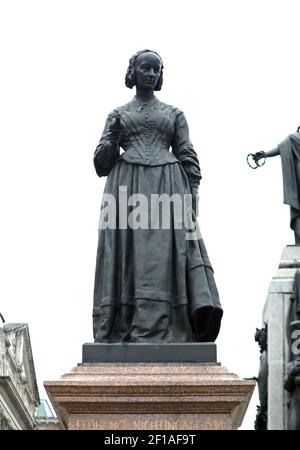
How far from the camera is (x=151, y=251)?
45.8 ft

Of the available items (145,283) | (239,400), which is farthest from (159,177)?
(239,400)

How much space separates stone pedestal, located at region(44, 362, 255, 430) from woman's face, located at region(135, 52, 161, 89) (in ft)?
12.9

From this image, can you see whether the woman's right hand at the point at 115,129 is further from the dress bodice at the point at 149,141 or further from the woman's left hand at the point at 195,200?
the woman's left hand at the point at 195,200

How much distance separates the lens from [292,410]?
44.2ft

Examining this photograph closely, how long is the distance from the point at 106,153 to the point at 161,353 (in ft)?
9.08

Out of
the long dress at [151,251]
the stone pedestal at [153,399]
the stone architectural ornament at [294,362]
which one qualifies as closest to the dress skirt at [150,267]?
the long dress at [151,251]

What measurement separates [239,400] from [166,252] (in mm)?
2166

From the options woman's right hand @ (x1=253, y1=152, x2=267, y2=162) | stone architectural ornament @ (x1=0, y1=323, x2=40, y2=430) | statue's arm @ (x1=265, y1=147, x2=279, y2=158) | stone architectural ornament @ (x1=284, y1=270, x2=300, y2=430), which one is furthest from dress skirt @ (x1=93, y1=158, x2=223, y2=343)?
stone architectural ornament @ (x1=0, y1=323, x2=40, y2=430)

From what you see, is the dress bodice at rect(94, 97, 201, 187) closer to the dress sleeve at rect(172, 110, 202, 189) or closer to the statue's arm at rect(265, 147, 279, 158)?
the dress sleeve at rect(172, 110, 202, 189)

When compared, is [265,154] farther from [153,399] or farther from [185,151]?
[153,399]

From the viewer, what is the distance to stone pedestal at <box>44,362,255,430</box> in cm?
1273

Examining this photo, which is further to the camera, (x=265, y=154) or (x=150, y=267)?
(x=265, y=154)

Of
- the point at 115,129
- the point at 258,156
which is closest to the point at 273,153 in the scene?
the point at 258,156
